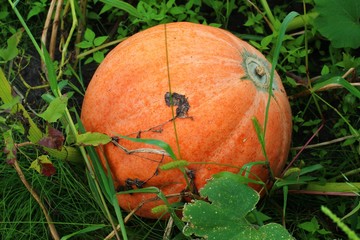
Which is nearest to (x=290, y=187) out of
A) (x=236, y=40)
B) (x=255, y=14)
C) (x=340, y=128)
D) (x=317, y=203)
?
(x=317, y=203)

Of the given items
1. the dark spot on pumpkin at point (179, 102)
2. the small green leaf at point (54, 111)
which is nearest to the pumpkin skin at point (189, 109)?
the dark spot on pumpkin at point (179, 102)

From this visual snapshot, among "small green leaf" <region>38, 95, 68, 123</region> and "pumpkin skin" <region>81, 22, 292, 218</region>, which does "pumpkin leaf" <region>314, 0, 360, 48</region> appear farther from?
"small green leaf" <region>38, 95, 68, 123</region>

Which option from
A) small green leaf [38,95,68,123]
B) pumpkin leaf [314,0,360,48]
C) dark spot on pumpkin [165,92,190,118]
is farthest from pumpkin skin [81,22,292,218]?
pumpkin leaf [314,0,360,48]

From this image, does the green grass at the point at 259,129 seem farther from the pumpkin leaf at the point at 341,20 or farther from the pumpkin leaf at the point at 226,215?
the pumpkin leaf at the point at 226,215

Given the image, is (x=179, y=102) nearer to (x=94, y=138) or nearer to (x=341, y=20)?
(x=94, y=138)

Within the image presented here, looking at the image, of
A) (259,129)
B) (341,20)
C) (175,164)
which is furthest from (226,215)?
(341,20)

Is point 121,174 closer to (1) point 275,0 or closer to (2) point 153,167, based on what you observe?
(2) point 153,167

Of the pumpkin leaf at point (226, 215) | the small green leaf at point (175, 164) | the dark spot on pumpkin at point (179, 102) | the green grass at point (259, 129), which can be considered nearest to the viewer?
the pumpkin leaf at point (226, 215)
